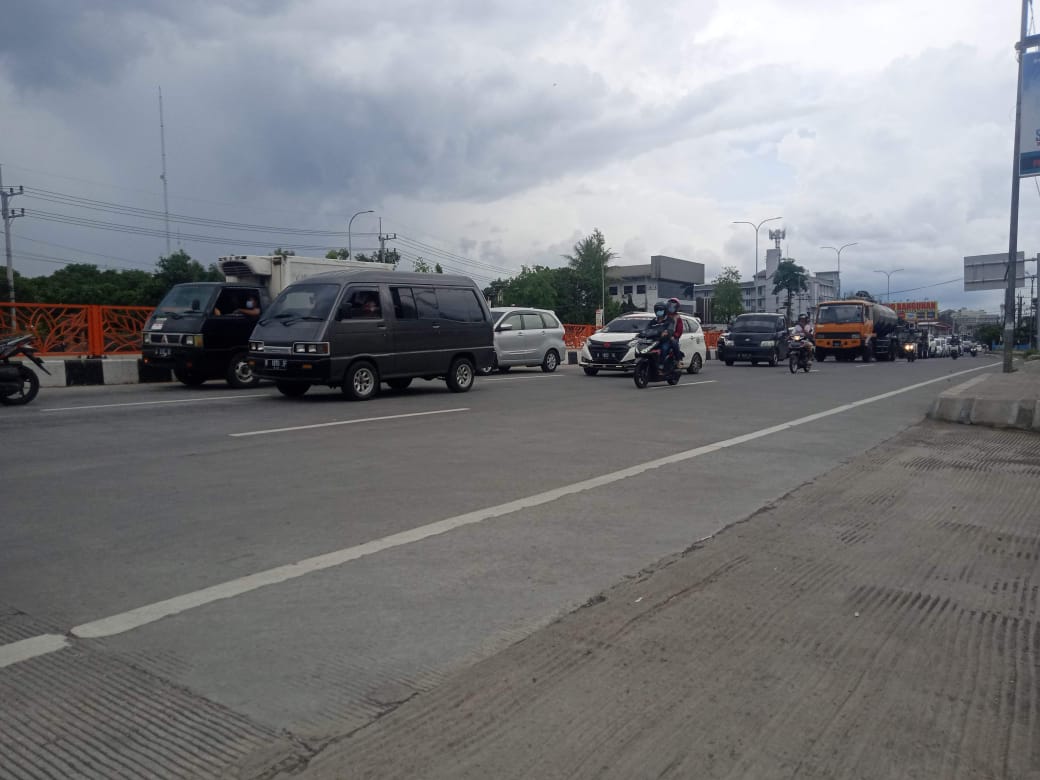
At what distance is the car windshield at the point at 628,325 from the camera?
856 inches

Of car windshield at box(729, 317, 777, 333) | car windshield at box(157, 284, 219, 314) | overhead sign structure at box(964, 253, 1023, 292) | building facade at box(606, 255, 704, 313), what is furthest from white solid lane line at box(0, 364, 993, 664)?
building facade at box(606, 255, 704, 313)

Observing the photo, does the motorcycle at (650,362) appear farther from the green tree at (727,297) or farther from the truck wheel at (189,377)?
the green tree at (727,297)

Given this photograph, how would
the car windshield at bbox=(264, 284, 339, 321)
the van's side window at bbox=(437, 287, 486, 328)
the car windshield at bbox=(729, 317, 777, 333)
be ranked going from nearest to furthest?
the car windshield at bbox=(264, 284, 339, 321) → the van's side window at bbox=(437, 287, 486, 328) → the car windshield at bbox=(729, 317, 777, 333)

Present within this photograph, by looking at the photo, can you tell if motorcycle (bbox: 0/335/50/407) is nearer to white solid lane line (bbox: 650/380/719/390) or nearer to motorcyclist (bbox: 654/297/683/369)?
white solid lane line (bbox: 650/380/719/390)

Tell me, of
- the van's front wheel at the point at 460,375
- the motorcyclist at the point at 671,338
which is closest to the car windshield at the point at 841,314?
the motorcyclist at the point at 671,338

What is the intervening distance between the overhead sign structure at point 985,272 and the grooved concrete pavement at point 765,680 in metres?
45.3

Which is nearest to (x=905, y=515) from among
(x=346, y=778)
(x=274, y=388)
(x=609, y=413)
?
(x=346, y=778)

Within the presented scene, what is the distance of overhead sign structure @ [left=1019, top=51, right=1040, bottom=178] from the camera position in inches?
757

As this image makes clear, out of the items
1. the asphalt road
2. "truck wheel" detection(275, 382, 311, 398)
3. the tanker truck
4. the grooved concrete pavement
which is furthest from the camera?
the tanker truck

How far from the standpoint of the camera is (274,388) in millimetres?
15906

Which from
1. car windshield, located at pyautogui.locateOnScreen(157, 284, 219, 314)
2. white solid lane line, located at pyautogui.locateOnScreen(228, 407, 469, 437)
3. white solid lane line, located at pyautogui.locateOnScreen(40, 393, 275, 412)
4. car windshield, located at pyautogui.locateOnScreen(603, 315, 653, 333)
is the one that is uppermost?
car windshield, located at pyautogui.locateOnScreen(157, 284, 219, 314)

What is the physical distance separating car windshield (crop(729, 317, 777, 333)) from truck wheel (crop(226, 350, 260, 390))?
1751 cm

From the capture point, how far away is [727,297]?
298 ft

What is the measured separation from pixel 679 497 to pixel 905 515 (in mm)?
1606
